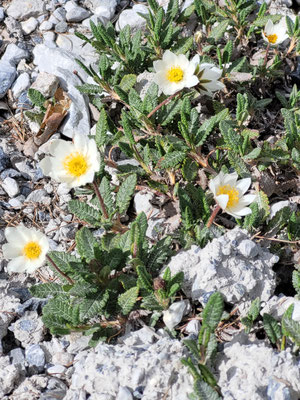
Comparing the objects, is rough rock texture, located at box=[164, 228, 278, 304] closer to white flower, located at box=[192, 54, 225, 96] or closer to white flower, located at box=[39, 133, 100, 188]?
white flower, located at box=[39, 133, 100, 188]

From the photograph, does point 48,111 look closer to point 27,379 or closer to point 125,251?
point 125,251

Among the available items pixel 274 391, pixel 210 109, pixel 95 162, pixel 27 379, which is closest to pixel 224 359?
pixel 274 391

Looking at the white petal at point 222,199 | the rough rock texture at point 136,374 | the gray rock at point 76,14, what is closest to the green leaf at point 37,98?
the gray rock at point 76,14

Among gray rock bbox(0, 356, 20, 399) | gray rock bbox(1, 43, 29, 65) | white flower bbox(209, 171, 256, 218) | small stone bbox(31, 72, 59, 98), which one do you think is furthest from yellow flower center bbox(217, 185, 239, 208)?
gray rock bbox(1, 43, 29, 65)

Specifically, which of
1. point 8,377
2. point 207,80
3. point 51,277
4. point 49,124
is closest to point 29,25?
point 49,124

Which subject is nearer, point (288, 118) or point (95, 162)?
point (95, 162)

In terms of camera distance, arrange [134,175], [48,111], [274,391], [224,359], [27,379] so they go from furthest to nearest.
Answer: [48,111], [134,175], [27,379], [224,359], [274,391]

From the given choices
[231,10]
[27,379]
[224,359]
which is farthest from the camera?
[231,10]
